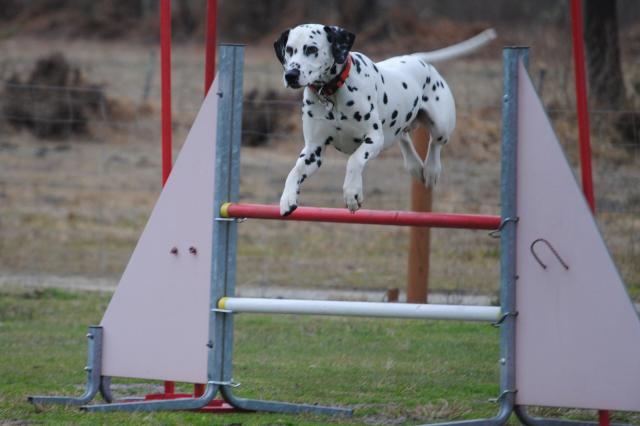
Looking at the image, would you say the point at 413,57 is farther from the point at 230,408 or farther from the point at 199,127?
the point at 230,408

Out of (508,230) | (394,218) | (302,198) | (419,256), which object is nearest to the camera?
(394,218)

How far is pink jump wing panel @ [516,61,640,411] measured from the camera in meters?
5.61

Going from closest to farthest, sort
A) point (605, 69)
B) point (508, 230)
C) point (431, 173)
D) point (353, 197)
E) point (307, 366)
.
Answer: point (353, 197) → point (508, 230) → point (431, 173) → point (307, 366) → point (605, 69)

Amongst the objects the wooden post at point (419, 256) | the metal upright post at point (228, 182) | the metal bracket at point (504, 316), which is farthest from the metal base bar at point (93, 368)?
the wooden post at point (419, 256)

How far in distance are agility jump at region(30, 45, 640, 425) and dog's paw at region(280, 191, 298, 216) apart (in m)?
0.07

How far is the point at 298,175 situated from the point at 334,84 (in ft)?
1.52

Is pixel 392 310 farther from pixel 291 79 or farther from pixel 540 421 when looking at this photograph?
pixel 291 79

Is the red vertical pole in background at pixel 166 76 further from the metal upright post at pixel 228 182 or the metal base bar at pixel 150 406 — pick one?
the metal base bar at pixel 150 406

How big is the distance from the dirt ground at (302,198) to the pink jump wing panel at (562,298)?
4.84 m

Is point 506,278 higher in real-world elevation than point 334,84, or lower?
lower

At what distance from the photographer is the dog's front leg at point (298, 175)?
5621mm

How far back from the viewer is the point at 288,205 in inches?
221

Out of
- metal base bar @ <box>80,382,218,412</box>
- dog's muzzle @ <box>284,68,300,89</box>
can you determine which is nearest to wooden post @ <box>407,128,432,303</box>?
metal base bar @ <box>80,382,218,412</box>

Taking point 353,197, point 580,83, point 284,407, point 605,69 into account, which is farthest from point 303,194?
point 353,197
